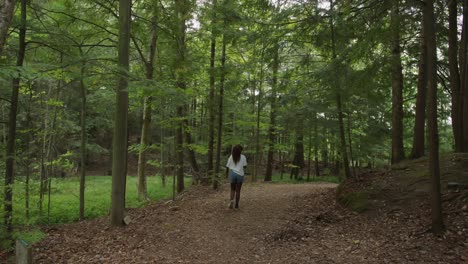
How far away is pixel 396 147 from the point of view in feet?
33.0

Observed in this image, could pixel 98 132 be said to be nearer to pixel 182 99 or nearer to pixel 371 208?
pixel 182 99

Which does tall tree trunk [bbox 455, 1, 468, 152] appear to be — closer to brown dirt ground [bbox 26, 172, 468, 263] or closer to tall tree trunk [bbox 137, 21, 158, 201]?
brown dirt ground [bbox 26, 172, 468, 263]

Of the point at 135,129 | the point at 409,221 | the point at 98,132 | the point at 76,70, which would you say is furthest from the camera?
the point at 135,129

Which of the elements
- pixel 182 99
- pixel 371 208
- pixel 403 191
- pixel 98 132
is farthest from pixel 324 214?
pixel 98 132

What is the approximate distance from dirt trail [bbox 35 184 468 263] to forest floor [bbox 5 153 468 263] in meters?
0.02

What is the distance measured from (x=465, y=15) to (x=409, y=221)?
511 centimetres

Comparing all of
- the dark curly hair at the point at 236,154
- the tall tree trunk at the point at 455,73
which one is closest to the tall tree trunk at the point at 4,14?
the dark curly hair at the point at 236,154

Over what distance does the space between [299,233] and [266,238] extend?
73cm

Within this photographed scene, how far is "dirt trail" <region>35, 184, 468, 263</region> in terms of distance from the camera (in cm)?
537

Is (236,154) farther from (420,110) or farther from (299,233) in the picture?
(420,110)

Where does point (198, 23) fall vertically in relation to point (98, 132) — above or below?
above

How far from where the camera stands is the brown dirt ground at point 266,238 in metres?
5.32

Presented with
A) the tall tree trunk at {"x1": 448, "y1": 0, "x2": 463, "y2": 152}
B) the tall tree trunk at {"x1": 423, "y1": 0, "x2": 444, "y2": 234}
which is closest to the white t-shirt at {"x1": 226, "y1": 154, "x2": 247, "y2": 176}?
the tall tree trunk at {"x1": 423, "y1": 0, "x2": 444, "y2": 234}

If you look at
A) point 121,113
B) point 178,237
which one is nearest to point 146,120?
point 121,113
